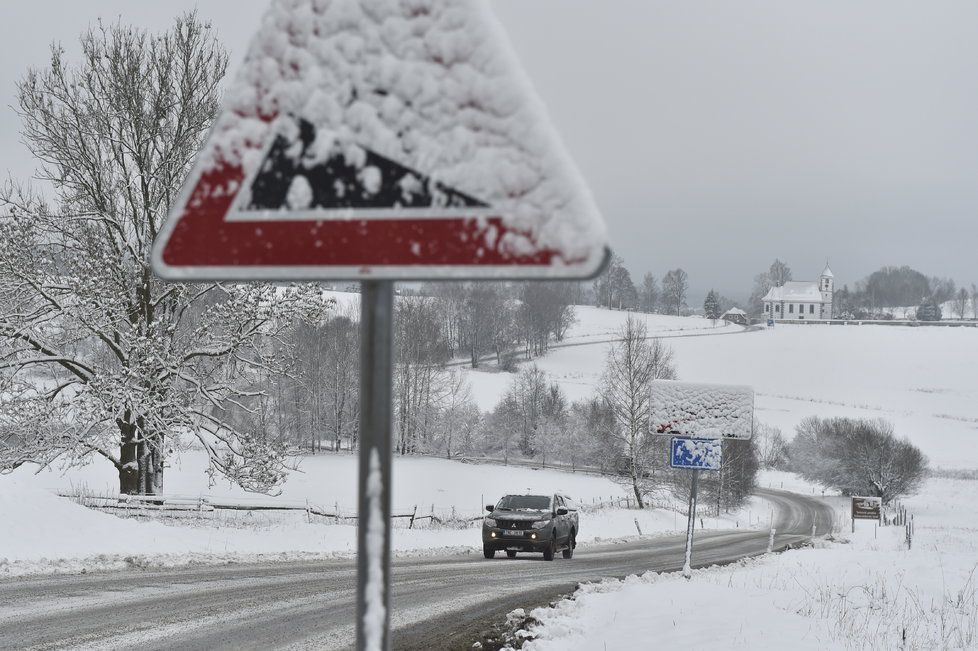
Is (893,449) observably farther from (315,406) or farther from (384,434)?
(384,434)

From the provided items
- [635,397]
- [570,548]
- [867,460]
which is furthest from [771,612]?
[867,460]

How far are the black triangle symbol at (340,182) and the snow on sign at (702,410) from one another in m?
11.4

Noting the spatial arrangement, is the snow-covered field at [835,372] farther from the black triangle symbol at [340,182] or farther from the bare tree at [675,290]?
the black triangle symbol at [340,182]

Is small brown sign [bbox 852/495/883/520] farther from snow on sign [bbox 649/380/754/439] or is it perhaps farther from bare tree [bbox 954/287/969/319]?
bare tree [bbox 954/287/969/319]

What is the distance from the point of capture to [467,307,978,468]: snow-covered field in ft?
252

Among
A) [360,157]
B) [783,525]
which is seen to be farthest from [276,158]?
[783,525]

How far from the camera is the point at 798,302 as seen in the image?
550ft

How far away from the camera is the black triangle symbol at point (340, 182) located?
163 cm

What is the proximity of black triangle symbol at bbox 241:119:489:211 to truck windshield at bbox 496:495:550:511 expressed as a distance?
56.8 feet

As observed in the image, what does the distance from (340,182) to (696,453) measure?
Answer: 38.2ft

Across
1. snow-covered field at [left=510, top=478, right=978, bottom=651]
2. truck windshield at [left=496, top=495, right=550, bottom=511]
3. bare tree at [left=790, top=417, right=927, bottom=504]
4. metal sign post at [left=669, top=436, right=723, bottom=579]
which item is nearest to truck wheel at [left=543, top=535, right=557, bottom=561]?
truck windshield at [left=496, top=495, right=550, bottom=511]

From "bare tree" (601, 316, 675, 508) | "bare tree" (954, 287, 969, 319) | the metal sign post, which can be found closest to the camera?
the metal sign post

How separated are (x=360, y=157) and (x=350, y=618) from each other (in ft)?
28.2

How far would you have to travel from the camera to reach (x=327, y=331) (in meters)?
60.3
